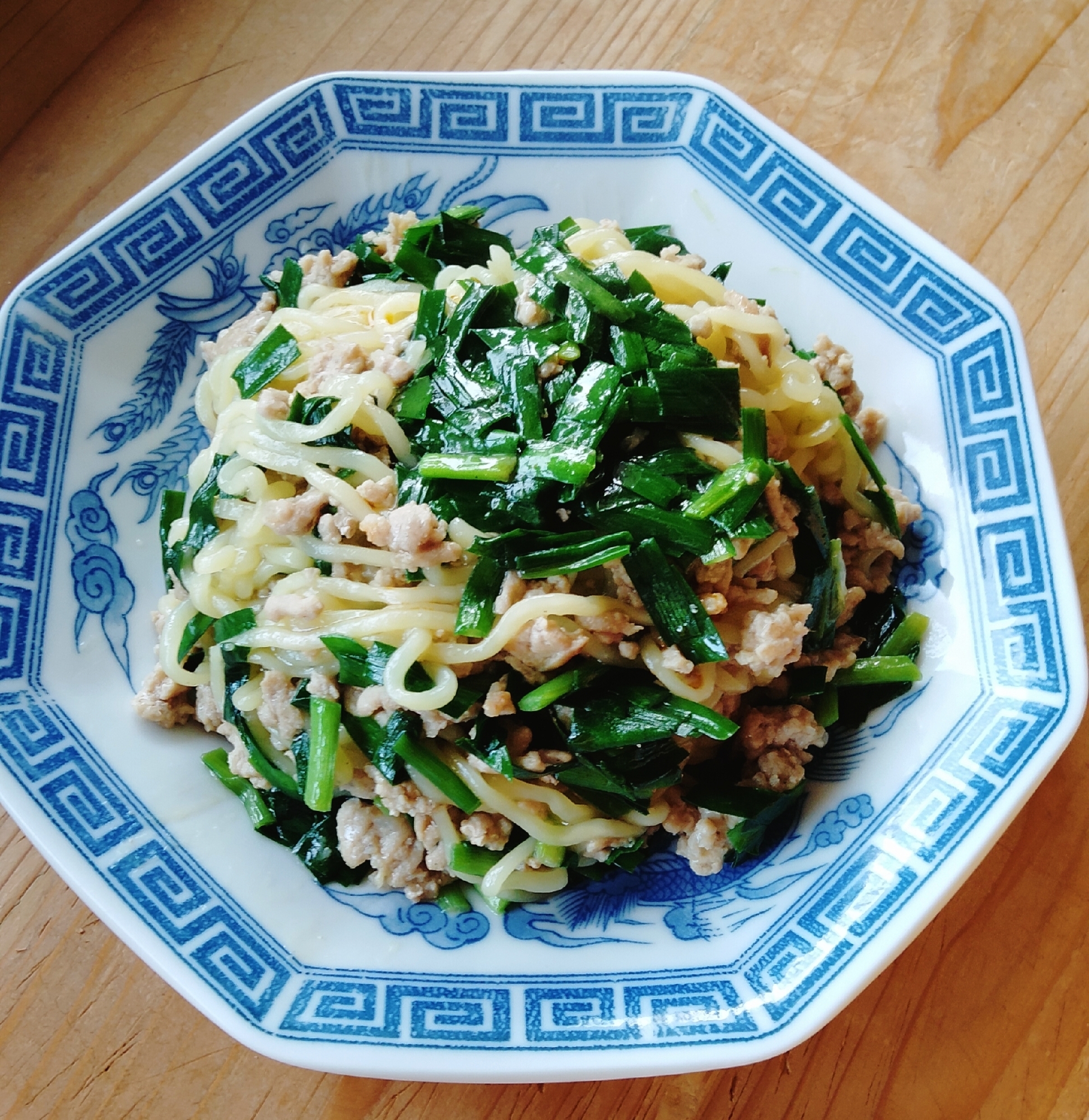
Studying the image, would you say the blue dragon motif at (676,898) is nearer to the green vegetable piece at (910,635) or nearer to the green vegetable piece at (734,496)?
the green vegetable piece at (910,635)

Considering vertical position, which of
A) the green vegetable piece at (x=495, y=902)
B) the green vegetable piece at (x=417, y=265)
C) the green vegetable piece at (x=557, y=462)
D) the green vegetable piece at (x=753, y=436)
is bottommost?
the green vegetable piece at (x=495, y=902)

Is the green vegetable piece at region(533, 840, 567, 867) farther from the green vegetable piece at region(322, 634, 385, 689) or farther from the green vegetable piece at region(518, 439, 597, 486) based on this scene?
the green vegetable piece at region(518, 439, 597, 486)

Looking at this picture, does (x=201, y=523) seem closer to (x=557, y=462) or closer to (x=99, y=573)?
(x=99, y=573)

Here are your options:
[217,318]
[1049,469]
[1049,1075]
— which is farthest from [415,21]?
[1049,1075]

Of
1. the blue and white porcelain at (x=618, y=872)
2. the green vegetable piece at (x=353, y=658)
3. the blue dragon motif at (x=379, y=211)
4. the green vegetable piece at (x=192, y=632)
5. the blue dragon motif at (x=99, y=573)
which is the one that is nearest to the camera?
the blue and white porcelain at (x=618, y=872)

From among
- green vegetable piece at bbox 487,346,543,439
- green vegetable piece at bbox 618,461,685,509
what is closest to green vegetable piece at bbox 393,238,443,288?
green vegetable piece at bbox 487,346,543,439

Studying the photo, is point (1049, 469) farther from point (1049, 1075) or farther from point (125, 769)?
point (125, 769)

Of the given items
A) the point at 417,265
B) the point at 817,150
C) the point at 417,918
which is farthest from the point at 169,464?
the point at 817,150

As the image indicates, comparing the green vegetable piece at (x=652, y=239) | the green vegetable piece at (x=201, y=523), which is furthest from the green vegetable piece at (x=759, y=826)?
the green vegetable piece at (x=652, y=239)
